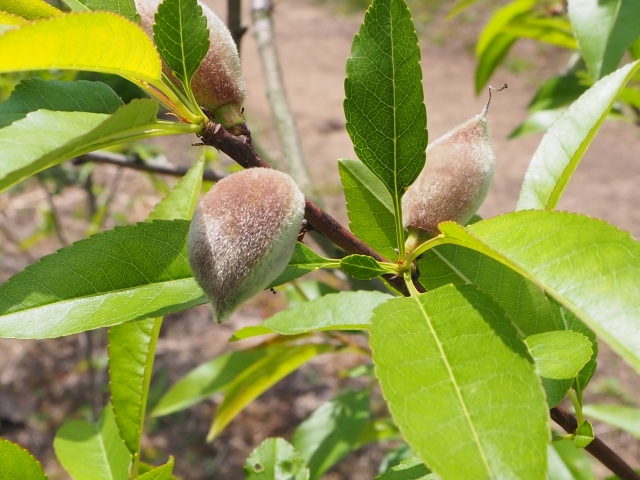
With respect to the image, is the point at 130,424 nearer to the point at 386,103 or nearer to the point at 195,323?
the point at 386,103

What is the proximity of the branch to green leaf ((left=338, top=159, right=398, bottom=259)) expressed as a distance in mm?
313

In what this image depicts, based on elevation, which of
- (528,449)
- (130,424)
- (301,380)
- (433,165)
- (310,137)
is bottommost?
(301,380)

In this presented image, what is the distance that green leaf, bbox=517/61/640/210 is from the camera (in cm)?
78

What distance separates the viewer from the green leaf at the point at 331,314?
732mm

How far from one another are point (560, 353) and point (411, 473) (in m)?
0.23

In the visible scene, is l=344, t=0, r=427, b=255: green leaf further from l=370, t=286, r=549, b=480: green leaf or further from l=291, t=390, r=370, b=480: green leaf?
l=291, t=390, r=370, b=480: green leaf

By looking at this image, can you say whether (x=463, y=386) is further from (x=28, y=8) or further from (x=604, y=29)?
(x=604, y=29)

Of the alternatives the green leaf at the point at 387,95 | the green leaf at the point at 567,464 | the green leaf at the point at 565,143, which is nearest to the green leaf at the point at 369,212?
the green leaf at the point at 387,95

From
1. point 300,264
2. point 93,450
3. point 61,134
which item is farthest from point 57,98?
point 93,450

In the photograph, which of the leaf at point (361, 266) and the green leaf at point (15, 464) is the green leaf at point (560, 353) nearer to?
the leaf at point (361, 266)

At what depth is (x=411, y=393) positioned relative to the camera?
518mm

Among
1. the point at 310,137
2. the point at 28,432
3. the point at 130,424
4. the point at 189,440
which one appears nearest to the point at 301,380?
the point at 189,440

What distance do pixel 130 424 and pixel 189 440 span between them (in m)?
2.22

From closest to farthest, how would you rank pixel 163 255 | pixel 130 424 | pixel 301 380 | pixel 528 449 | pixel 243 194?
pixel 528 449
pixel 243 194
pixel 163 255
pixel 130 424
pixel 301 380
